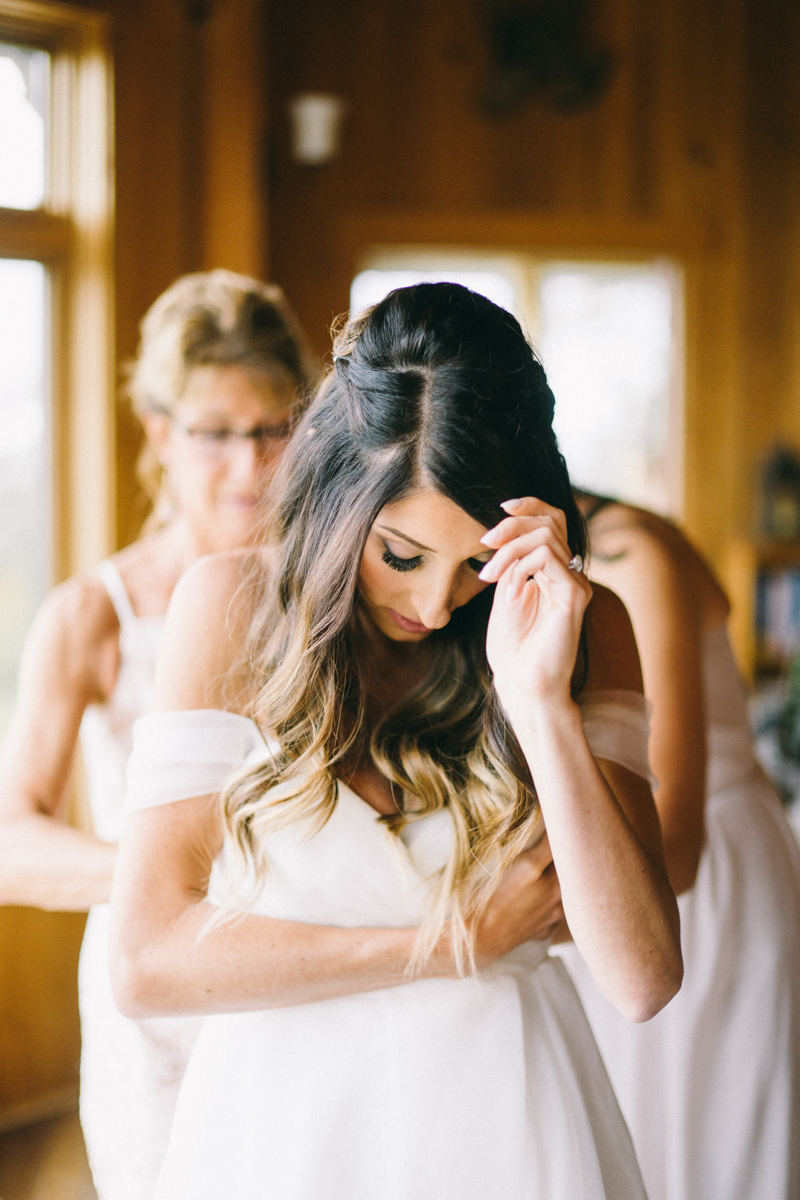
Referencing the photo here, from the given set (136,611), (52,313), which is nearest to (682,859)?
(136,611)

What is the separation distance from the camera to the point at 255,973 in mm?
1036

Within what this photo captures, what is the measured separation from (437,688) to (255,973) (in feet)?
1.26

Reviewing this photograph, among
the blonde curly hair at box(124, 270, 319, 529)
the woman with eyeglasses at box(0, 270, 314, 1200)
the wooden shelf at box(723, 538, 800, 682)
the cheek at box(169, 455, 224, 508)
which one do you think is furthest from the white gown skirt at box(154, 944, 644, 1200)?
the wooden shelf at box(723, 538, 800, 682)

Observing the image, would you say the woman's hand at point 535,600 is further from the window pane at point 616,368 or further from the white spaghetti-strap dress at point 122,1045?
the window pane at point 616,368

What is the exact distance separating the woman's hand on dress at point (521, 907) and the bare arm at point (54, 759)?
552 mm

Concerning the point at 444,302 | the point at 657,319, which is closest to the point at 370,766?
the point at 444,302

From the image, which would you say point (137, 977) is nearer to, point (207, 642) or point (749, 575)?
point (207, 642)

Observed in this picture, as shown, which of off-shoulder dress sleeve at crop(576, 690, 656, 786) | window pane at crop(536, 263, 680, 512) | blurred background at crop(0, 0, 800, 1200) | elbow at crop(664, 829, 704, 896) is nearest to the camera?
off-shoulder dress sleeve at crop(576, 690, 656, 786)

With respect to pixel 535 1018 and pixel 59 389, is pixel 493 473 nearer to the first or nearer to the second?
pixel 535 1018

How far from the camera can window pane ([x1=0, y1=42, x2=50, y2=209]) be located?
8.98 ft

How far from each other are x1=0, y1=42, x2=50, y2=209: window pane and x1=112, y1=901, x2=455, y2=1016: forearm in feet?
7.75

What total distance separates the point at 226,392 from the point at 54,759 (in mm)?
657

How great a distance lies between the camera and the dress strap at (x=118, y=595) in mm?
1701

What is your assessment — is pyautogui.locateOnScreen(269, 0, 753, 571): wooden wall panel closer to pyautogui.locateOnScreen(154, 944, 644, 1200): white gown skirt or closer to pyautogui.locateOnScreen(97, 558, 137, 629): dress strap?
pyautogui.locateOnScreen(97, 558, 137, 629): dress strap
